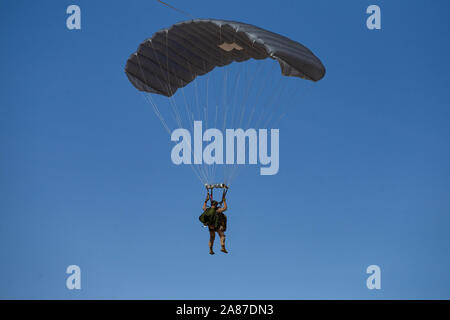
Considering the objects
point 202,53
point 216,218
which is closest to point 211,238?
point 216,218

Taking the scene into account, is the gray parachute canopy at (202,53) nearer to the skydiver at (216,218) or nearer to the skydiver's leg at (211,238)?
the skydiver at (216,218)

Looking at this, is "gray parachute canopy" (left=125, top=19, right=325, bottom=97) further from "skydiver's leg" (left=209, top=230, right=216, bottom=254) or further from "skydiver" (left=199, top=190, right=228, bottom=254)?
"skydiver's leg" (left=209, top=230, right=216, bottom=254)

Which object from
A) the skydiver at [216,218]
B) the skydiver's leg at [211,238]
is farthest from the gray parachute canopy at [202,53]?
the skydiver's leg at [211,238]

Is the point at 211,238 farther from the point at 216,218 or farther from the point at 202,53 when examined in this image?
the point at 202,53

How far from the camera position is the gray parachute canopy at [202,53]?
18.9 m

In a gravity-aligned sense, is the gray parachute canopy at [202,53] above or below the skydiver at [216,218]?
above

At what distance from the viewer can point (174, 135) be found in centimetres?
2223

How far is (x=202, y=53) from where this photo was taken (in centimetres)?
2188

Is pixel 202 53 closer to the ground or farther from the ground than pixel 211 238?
farther from the ground

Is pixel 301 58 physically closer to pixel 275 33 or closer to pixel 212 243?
pixel 275 33

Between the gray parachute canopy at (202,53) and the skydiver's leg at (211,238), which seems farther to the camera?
the skydiver's leg at (211,238)

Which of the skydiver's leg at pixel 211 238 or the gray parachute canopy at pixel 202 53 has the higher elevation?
the gray parachute canopy at pixel 202 53
